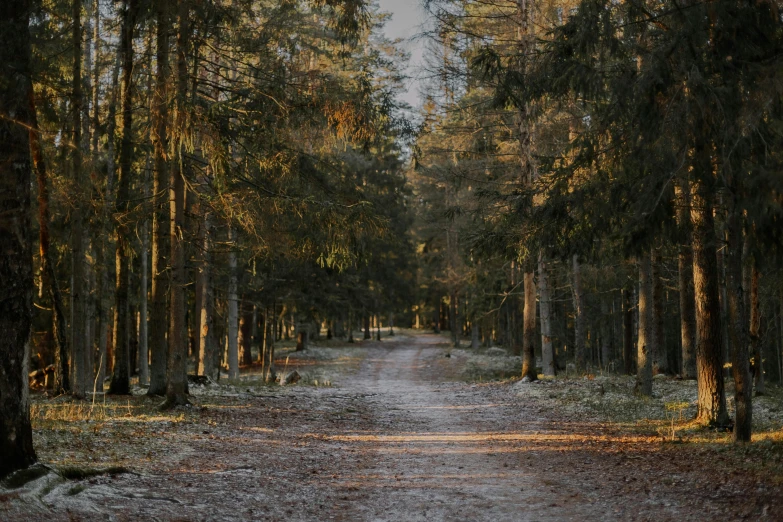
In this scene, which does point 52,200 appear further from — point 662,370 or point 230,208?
point 662,370

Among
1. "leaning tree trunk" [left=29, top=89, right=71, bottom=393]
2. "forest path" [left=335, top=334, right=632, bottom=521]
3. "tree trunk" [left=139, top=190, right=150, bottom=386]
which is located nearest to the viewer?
"forest path" [left=335, top=334, right=632, bottom=521]

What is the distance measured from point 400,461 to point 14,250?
5.60 meters

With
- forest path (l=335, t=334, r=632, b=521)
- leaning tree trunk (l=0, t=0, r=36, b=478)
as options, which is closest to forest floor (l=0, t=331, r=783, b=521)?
forest path (l=335, t=334, r=632, b=521)

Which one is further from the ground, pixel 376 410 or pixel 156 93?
pixel 156 93

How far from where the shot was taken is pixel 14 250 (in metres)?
6.74

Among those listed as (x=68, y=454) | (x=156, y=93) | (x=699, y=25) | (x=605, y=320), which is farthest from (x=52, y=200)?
(x=605, y=320)

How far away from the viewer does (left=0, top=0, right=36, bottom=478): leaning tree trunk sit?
6559 millimetres

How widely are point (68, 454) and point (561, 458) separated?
254 inches

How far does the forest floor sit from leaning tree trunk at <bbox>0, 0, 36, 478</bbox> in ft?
1.73

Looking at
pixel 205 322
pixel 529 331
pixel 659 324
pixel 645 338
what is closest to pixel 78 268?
pixel 205 322

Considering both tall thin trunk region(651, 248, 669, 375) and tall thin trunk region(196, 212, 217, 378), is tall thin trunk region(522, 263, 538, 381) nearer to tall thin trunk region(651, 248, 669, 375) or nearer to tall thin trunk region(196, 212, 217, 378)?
tall thin trunk region(651, 248, 669, 375)

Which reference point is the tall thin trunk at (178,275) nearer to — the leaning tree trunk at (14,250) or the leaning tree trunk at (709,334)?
the leaning tree trunk at (14,250)

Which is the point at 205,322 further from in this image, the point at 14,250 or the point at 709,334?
the point at 709,334

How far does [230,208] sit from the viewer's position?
1195cm
